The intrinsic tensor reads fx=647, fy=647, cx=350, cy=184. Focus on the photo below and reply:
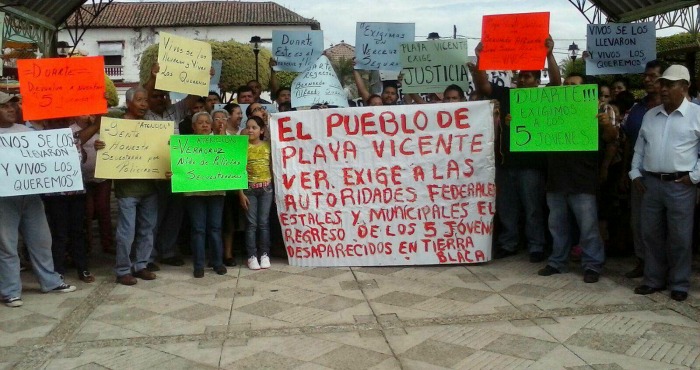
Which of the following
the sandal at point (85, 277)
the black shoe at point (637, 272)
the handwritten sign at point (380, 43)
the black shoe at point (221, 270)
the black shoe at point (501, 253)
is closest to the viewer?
the black shoe at point (637, 272)

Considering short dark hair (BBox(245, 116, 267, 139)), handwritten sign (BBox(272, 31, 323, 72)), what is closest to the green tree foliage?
handwritten sign (BBox(272, 31, 323, 72))

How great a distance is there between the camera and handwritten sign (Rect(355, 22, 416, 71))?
7316 millimetres

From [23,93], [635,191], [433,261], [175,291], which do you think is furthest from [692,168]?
[23,93]

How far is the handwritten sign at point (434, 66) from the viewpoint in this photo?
6770 mm

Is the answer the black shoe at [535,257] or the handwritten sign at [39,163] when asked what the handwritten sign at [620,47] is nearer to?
the black shoe at [535,257]

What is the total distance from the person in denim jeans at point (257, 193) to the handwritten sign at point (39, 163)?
153cm

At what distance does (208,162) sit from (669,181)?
3.85 m

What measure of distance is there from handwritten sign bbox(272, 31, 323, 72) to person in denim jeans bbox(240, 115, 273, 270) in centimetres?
155

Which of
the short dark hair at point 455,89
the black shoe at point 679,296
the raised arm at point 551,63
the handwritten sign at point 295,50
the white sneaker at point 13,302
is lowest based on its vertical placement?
the black shoe at point 679,296

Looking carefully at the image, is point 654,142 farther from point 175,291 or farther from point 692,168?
point 175,291

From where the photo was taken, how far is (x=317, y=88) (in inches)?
280

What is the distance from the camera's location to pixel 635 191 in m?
5.58

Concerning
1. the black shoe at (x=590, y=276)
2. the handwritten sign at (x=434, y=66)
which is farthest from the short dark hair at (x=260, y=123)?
the black shoe at (x=590, y=276)

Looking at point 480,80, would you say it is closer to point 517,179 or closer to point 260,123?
point 517,179
